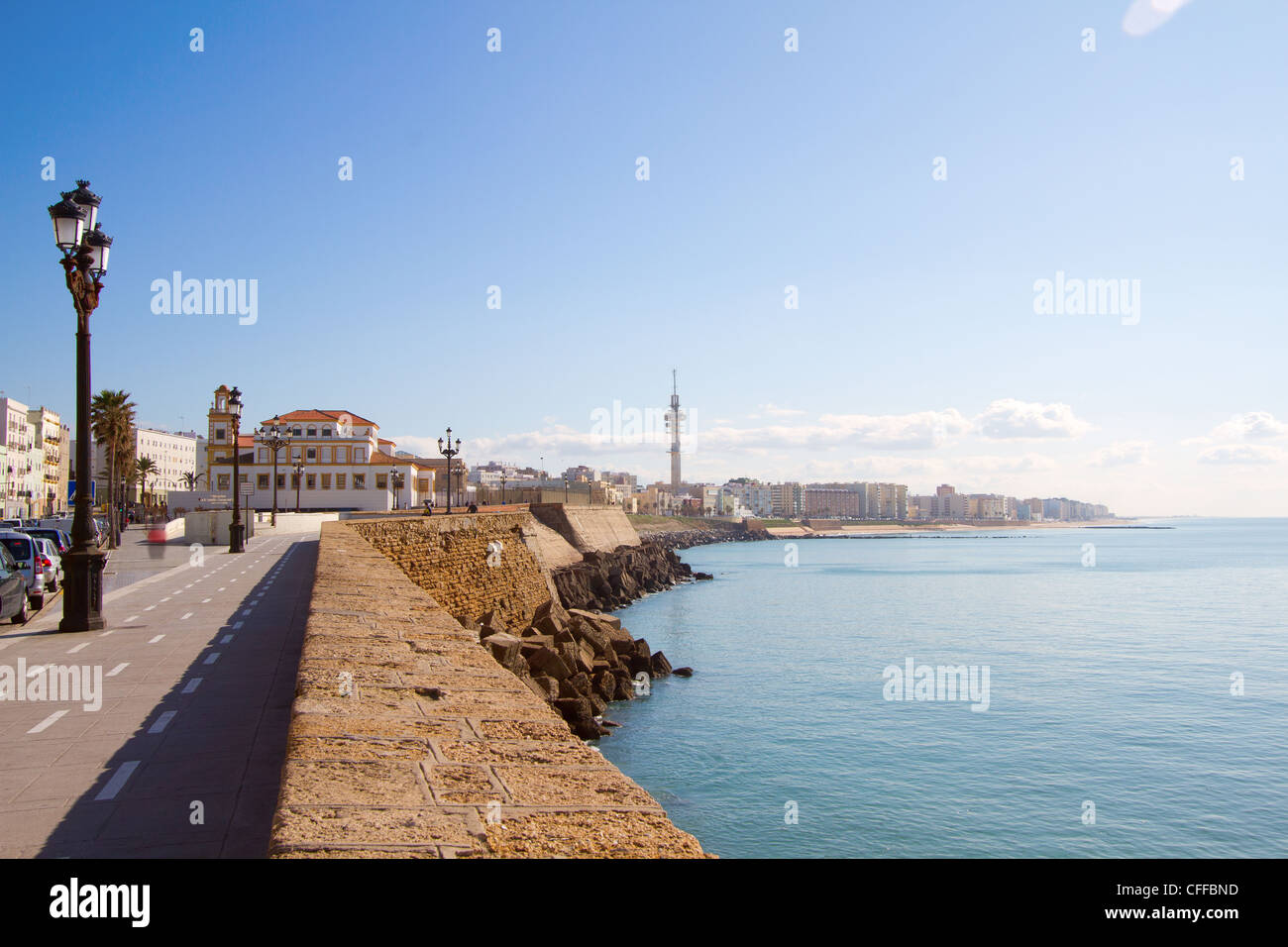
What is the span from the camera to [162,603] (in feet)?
58.5

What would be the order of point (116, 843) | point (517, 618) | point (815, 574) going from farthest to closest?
1. point (815, 574)
2. point (517, 618)
3. point (116, 843)

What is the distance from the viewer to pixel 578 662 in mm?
Answer: 23344

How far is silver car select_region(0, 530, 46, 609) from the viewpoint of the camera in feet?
55.5

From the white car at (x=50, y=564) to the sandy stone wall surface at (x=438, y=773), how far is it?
14.4 m

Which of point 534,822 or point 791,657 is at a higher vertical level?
point 534,822

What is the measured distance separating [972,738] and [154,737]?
18.0m

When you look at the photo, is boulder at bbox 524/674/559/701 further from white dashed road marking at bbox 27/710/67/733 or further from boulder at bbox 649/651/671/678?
white dashed road marking at bbox 27/710/67/733

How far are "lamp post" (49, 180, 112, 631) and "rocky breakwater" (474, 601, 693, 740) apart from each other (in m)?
7.18

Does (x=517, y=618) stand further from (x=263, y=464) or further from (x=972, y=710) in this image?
(x=263, y=464)

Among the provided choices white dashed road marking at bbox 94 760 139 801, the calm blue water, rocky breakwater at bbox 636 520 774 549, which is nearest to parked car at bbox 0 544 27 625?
white dashed road marking at bbox 94 760 139 801

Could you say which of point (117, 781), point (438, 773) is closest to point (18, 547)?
point (117, 781)

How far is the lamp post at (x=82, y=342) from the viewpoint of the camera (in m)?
13.2
